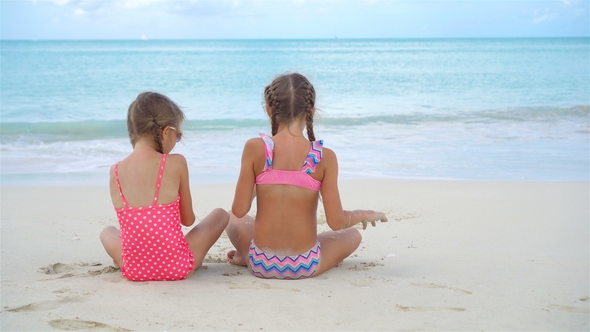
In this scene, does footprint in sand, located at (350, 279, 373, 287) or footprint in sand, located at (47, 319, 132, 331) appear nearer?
footprint in sand, located at (47, 319, 132, 331)

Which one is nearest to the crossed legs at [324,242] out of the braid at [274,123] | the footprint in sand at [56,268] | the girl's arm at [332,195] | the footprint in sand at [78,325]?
the girl's arm at [332,195]

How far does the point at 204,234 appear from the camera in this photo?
3.34 meters

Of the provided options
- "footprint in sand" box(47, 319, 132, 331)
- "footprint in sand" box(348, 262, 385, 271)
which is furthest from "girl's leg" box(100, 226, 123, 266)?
"footprint in sand" box(348, 262, 385, 271)

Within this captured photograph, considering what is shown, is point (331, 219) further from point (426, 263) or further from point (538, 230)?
point (538, 230)

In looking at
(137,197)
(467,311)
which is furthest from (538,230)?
(137,197)

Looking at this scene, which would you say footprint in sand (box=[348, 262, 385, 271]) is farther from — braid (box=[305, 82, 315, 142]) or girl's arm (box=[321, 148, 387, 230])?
braid (box=[305, 82, 315, 142])

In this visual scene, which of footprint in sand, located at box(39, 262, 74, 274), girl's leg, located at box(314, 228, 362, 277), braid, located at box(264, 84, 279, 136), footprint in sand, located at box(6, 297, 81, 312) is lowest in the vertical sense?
footprint in sand, located at box(39, 262, 74, 274)

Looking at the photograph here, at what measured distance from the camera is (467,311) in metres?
2.75

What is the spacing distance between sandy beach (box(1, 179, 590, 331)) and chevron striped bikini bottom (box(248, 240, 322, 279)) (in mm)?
78

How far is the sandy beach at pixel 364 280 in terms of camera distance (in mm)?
2619

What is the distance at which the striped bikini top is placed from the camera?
3.17 m

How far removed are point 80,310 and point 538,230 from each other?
3380 millimetres

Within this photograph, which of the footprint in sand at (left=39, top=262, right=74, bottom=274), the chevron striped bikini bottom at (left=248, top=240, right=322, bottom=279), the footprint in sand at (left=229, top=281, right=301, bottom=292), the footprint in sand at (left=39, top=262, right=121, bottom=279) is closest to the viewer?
the footprint in sand at (left=229, top=281, right=301, bottom=292)

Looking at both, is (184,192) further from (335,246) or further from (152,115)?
(335,246)
